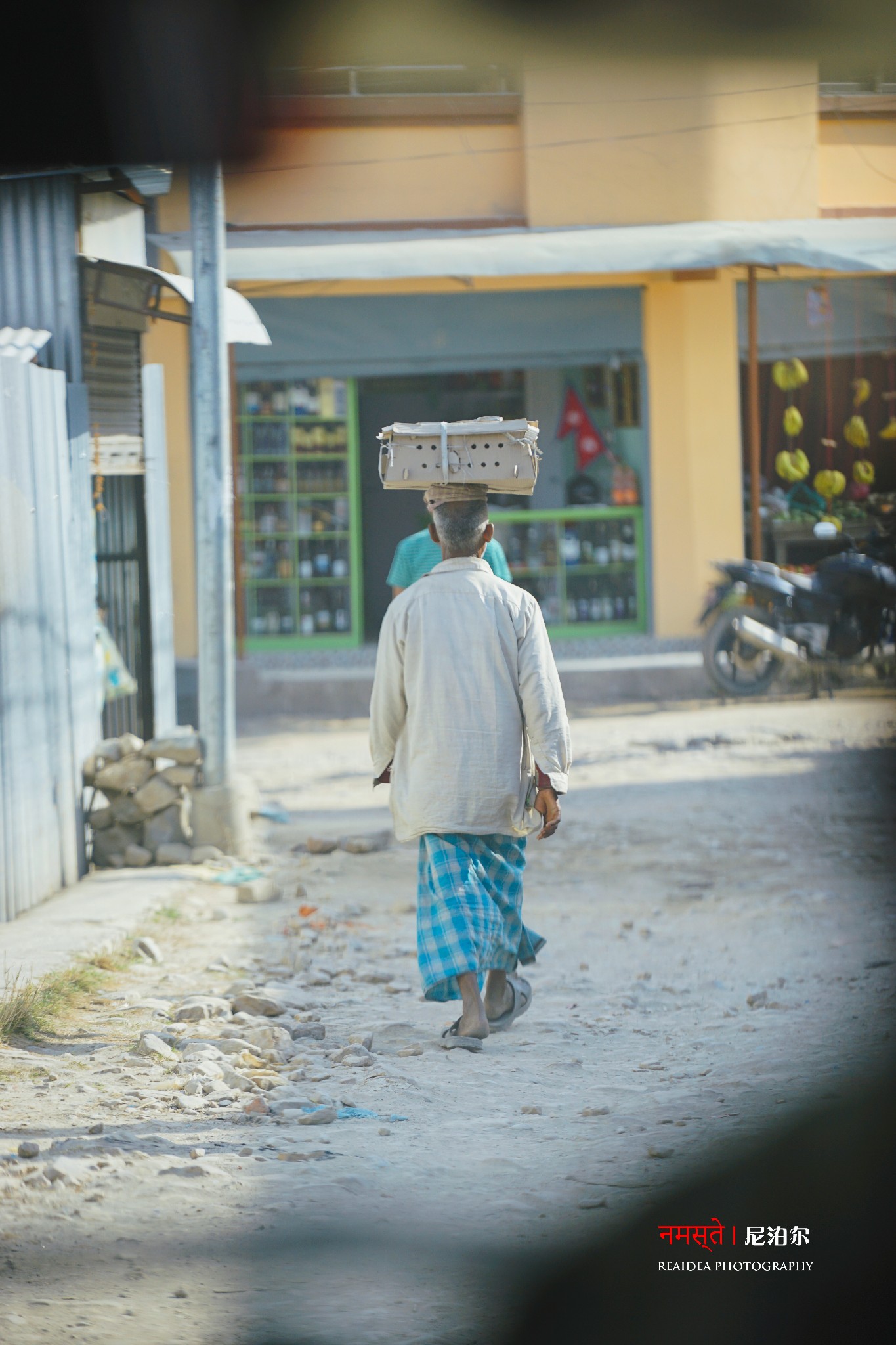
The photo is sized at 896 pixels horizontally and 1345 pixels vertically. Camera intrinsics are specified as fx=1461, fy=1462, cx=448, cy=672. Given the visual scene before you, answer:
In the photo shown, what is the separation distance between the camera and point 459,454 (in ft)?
13.4

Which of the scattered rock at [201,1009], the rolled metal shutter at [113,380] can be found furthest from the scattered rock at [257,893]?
the rolled metal shutter at [113,380]

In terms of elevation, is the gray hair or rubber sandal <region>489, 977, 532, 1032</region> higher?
the gray hair

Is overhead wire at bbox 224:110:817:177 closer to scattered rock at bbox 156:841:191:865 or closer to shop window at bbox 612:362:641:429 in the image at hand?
shop window at bbox 612:362:641:429

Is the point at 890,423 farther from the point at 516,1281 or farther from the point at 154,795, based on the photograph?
the point at 516,1281

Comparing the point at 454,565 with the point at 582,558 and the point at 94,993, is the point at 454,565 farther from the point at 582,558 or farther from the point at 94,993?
the point at 582,558

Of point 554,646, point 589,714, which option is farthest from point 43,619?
point 554,646

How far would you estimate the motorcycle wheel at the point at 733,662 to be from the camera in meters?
10.9

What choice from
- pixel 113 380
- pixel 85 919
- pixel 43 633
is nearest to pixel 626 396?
pixel 113 380

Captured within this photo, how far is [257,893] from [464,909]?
2.23 meters

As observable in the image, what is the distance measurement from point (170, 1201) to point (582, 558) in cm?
1072

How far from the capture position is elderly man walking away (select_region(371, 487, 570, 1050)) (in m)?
4.14

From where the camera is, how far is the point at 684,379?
12805 mm

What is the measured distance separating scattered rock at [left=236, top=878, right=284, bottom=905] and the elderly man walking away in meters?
2.08

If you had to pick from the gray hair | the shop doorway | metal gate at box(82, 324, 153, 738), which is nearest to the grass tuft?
the gray hair
